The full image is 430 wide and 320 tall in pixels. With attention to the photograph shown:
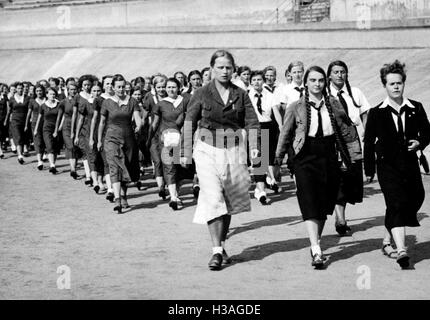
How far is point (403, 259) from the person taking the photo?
8.45 m

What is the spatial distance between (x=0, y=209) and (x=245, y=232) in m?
4.22

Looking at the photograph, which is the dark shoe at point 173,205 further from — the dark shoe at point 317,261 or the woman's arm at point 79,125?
the dark shoe at point 317,261

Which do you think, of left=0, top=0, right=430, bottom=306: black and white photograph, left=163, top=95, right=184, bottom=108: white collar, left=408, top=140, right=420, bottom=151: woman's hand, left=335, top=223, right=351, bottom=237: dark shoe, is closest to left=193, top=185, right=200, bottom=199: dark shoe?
left=0, top=0, right=430, bottom=306: black and white photograph

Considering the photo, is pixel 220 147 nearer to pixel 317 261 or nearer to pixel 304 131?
pixel 304 131

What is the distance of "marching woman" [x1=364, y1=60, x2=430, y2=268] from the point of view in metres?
8.84

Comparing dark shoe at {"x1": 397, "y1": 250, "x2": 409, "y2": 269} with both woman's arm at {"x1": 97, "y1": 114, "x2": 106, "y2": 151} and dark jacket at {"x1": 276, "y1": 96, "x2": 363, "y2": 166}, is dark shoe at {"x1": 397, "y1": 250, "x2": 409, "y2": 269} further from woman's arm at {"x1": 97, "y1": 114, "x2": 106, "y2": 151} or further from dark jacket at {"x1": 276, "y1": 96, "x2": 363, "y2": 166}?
woman's arm at {"x1": 97, "y1": 114, "x2": 106, "y2": 151}

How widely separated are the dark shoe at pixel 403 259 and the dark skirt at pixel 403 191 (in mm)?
338

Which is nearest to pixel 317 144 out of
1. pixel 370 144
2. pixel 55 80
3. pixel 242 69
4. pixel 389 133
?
pixel 370 144

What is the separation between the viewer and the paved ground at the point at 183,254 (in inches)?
310

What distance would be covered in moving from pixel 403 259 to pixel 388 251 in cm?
80

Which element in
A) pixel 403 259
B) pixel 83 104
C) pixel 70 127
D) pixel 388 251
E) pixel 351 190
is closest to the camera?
pixel 403 259

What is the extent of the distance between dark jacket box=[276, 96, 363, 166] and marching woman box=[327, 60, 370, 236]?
808 millimetres

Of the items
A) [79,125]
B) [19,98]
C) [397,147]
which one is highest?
[19,98]

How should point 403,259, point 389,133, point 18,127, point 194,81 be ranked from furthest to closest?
point 18,127 < point 194,81 < point 389,133 < point 403,259
